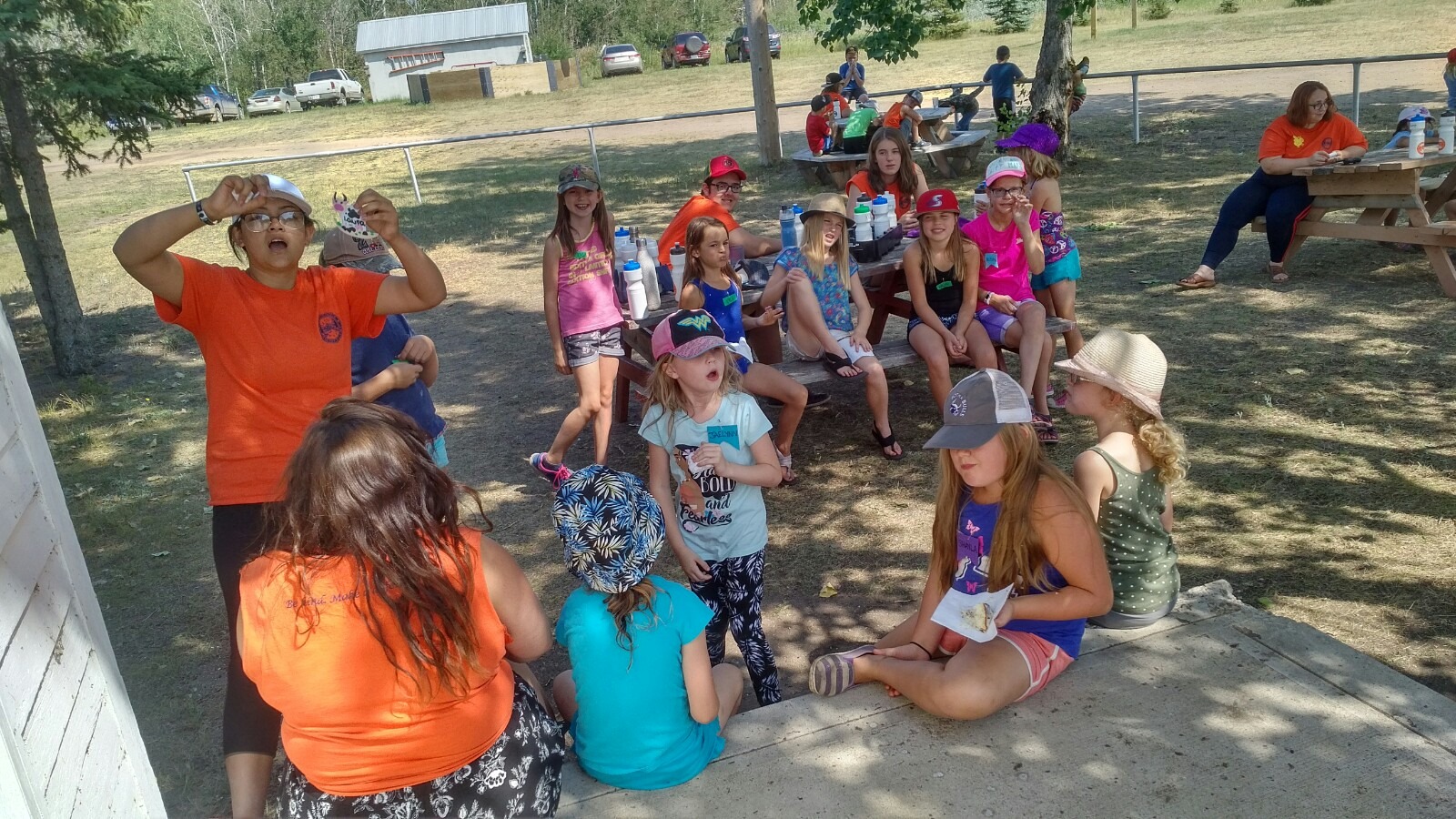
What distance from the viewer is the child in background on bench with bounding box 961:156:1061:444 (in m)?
5.48

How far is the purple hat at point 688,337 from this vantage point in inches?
137

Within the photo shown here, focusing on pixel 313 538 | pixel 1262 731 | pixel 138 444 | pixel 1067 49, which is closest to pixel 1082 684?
pixel 1262 731

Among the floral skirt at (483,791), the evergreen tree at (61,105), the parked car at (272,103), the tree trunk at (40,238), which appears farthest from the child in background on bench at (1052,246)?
the parked car at (272,103)

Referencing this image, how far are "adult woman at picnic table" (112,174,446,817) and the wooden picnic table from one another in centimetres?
689

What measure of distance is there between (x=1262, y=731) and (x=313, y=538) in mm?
2398

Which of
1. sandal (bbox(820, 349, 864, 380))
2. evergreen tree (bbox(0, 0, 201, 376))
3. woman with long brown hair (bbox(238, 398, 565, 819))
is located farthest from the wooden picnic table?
evergreen tree (bbox(0, 0, 201, 376))

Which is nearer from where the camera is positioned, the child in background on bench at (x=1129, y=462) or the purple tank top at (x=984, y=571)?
the purple tank top at (x=984, y=571)

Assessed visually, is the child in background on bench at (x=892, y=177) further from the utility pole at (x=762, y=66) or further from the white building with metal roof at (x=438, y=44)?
the white building with metal roof at (x=438, y=44)

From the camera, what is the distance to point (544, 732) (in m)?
2.59

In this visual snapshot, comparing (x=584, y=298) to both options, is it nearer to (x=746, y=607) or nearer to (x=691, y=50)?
(x=746, y=607)

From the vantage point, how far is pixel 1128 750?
2.74 metres

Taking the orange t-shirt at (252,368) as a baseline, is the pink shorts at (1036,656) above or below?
below

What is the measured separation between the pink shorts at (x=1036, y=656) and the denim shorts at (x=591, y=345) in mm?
2813

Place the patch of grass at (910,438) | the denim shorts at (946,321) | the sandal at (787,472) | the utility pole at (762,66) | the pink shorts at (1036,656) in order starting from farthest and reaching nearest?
the utility pole at (762,66)
the denim shorts at (946,321)
the sandal at (787,472)
the patch of grass at (910,438)
the pink shorts at (1036,656)
